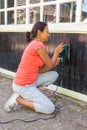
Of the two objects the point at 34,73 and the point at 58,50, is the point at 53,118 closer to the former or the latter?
the point at 34,73

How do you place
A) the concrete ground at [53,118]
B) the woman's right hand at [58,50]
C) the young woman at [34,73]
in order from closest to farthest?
the concrete ground at [53,118], the young woman at [34,73], the woman's right hand at [58,50]

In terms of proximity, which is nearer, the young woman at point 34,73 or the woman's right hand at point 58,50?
the young woman at point 34,73

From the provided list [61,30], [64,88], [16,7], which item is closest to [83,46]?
[61,30]

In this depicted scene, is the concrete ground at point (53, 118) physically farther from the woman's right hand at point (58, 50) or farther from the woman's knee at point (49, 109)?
the woman's right hand at point (58, 50)

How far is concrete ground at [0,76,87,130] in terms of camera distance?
341 centimetres

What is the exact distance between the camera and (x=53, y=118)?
12.1 ft

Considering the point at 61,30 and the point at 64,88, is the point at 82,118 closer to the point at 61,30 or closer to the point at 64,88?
the point at 64,88

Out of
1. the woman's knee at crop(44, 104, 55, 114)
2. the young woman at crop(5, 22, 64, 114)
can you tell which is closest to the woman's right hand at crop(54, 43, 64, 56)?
the young woman at crop(5, 22, 64, 114)

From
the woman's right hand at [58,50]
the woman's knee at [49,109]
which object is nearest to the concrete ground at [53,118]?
the woman's knee at [49,109]

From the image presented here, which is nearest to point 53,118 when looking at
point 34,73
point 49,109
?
point 49,109

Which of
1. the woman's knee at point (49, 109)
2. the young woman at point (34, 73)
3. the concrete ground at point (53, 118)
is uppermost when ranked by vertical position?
the young woman at point (34, 73)

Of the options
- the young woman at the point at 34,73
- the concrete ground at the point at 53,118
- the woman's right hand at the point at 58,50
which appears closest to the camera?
the concrete ground at the point at 53,118

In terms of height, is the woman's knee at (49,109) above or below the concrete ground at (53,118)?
above

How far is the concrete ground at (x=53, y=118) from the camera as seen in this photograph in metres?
3.41
